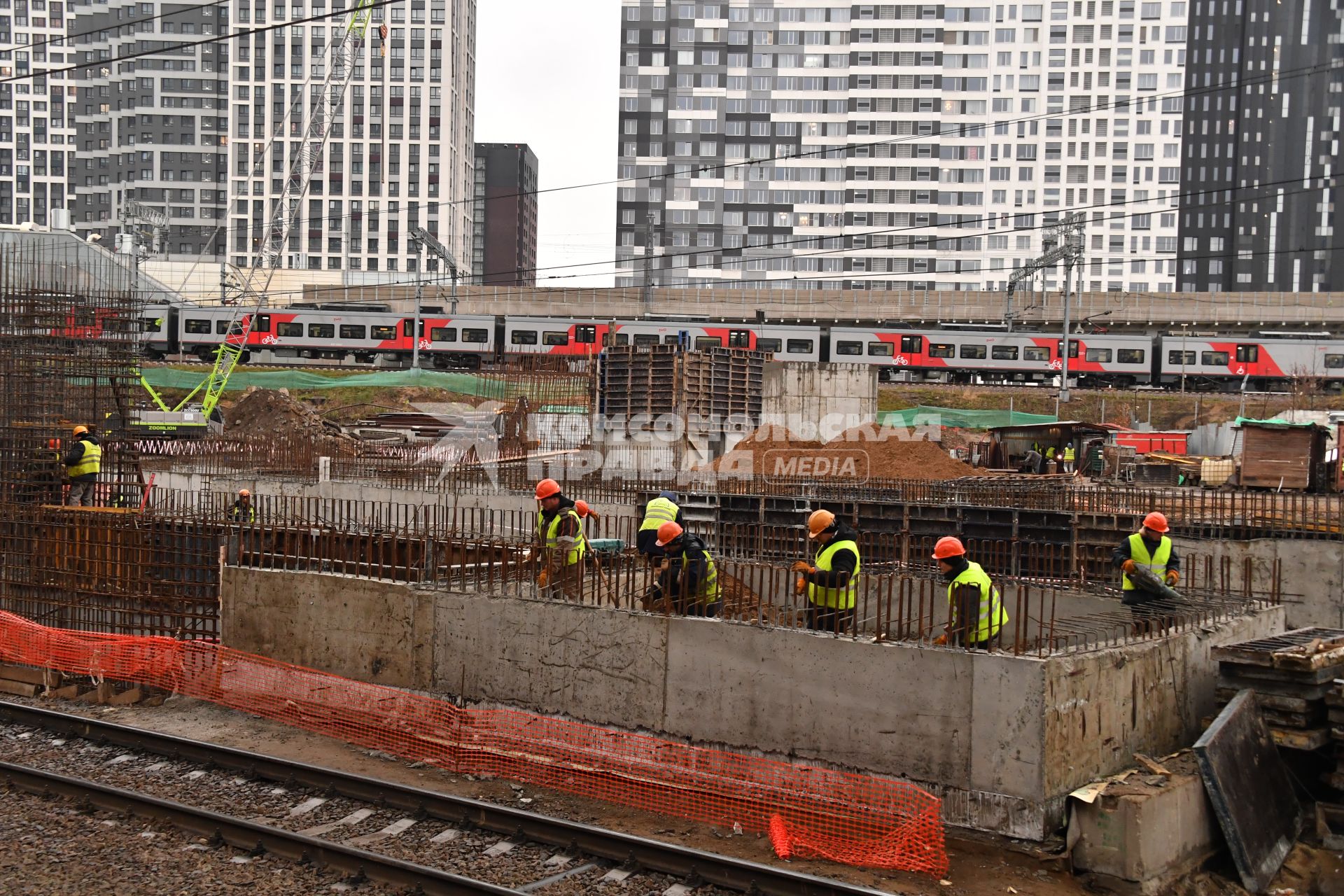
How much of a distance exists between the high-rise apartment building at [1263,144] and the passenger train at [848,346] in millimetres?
69926

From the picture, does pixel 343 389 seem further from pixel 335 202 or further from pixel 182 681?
pixel 335 202

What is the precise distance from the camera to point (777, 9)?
340 feet

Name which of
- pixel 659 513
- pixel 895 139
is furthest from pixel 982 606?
pixel 895 139

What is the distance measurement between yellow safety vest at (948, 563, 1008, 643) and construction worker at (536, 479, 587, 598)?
3701mm

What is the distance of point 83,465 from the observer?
14227 mm

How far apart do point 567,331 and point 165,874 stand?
156 ft

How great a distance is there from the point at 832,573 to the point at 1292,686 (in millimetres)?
3677

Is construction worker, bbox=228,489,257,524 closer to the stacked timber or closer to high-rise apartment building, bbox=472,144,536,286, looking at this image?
the stacked timber

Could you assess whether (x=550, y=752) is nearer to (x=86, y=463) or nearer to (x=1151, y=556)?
(x=1151, y=556)

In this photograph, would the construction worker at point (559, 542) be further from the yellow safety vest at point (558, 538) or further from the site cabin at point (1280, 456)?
the site cabin at point (1280, 456)

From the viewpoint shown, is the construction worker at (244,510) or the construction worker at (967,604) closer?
the construction worker at (967,604)

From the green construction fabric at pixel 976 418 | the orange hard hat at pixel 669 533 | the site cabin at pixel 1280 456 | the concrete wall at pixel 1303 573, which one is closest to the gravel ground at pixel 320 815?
the orange hard hat at pixel 669 533

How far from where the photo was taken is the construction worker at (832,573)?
370 inches

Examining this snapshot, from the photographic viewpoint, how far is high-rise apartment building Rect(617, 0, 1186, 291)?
101 metres
